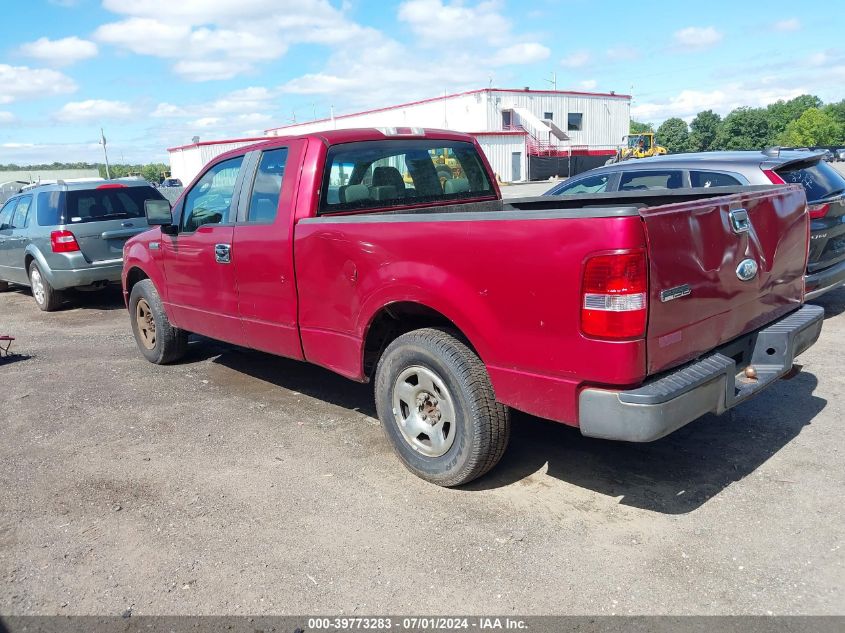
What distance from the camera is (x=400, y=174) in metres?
4.86

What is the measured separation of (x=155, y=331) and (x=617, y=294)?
4881 mm

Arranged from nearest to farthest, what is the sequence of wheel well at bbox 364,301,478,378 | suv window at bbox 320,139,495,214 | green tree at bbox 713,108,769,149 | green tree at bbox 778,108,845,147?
wheel well at bbox 364,301,478,378, suv window at bbox 320,139,495,214, green tree at bbox 713,108,769,149, green tree at bbox 778,108,845,147

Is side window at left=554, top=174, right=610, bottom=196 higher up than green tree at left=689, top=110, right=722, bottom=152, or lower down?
lower down

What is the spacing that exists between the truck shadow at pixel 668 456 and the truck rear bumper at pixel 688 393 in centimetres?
58

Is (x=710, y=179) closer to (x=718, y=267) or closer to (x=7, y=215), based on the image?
(x=718, y=267)

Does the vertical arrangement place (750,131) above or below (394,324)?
above

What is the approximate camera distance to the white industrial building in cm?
4478

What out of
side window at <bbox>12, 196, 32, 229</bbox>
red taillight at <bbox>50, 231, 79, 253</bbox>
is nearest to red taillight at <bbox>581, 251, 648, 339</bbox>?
red taillight at <bbox>50, 231, 79, 253</bbox>

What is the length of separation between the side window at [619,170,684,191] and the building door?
39.2 m

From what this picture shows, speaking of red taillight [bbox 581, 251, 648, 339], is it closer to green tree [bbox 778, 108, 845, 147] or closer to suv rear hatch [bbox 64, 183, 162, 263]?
suv rear hatch [bbox 64, 183, 162, 263]

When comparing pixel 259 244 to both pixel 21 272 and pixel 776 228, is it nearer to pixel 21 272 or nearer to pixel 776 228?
pixel 776 228

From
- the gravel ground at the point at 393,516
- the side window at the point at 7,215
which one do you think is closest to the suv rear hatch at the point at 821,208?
the gravel ground at the point at 393,516

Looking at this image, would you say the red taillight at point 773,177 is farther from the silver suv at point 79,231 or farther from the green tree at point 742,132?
the green tree at point 742,132

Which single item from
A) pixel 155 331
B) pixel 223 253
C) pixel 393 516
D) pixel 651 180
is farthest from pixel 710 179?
pixel 155 331
